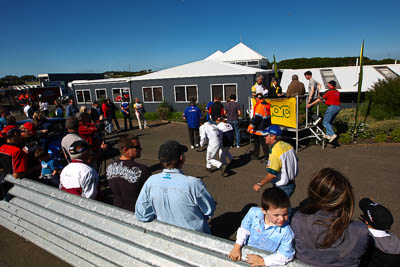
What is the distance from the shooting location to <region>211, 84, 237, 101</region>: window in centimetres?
1591

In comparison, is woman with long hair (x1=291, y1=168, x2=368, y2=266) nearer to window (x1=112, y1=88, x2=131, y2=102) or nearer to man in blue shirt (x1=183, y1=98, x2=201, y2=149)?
man in blue shirt (x1=183, y1=98, x2=201, y2=149)

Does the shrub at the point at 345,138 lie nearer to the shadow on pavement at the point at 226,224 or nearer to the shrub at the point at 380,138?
the shrub at the point at 380,138

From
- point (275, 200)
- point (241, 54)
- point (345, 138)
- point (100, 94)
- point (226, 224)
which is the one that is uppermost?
point (241, 54)

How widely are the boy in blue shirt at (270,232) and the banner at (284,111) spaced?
664cm

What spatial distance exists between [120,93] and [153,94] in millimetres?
3118

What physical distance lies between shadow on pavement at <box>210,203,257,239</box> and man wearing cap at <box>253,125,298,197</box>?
119 centimetres

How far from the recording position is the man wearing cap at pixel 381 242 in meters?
2.27

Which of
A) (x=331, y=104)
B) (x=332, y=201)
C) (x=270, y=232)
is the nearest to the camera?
(x=332, y=201)

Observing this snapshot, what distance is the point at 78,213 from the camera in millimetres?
3369

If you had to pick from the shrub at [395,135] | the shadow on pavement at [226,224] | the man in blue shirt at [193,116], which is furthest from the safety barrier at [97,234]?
the shrub at [395,135]

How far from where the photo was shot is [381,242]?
231 cm

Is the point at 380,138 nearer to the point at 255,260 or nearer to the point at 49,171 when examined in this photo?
the point at 255,260

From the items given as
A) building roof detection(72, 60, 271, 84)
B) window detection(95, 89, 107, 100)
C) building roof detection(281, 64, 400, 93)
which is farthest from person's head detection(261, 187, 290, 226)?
window detection(95, 89, 107, 100)

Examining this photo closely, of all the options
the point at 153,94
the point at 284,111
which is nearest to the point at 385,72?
the point at 284,111
